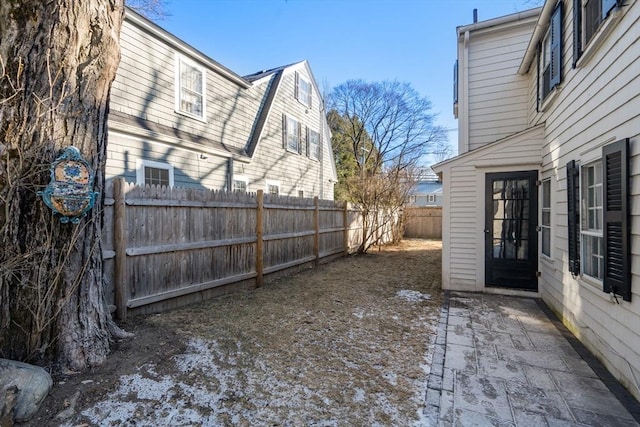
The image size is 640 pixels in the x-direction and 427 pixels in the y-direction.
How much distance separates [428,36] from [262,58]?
7.24m

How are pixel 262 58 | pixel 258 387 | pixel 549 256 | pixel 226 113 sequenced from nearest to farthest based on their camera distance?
pixel 258 387 → pixel 549 256 → pixel 226 113 → pixel 262 58

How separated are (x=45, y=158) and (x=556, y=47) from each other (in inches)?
234

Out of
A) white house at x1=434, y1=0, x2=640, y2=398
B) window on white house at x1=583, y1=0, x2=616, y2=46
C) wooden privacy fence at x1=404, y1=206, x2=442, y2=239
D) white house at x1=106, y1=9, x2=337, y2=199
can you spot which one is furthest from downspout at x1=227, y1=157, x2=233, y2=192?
wooden privacy fence at x1=404, y1=206, x2=442, y2=239

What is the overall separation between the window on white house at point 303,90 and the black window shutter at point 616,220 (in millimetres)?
10539

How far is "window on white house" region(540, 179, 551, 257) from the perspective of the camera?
469 cm

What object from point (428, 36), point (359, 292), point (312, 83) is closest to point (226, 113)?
point (312, 83)

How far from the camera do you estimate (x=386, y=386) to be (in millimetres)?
2535

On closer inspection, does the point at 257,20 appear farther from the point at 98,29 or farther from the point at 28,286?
the point at 28,286

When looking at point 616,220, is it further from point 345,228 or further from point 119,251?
point 345,228

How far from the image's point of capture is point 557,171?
14.0 feet

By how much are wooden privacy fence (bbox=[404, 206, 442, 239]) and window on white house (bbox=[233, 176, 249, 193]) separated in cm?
912

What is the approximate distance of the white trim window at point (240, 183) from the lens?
29.5ft

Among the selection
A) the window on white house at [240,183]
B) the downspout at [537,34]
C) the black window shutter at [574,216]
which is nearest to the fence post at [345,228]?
the window on white house at [240,183]

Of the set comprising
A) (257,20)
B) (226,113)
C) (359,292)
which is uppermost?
(257,20)
